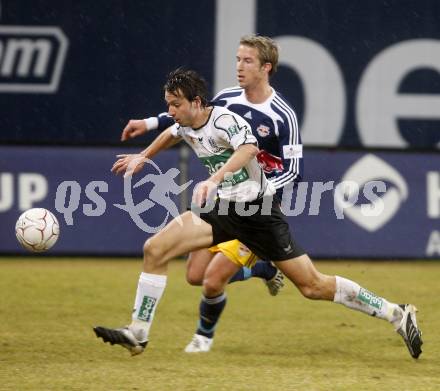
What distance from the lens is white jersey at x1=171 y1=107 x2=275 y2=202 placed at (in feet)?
23.5

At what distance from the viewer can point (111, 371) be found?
23.1 ft

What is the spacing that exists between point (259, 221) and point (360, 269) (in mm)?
5641

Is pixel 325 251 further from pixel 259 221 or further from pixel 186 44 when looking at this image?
pixel 259 221

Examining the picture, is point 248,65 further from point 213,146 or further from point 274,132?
point 213,146

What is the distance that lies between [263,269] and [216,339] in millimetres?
684

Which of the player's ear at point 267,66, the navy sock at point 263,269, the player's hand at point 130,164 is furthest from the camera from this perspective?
the navy sock at point 263,269

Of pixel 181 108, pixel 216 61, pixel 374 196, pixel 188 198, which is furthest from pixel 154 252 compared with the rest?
pixel 216 61

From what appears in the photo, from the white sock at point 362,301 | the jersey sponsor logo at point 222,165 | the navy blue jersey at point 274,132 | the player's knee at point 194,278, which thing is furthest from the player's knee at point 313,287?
the player's knee at point 194,278

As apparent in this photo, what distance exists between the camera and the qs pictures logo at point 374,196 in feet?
43.3

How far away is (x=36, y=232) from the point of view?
8.06 metres

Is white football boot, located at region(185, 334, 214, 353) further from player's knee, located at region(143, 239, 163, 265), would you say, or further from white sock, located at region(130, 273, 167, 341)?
player's knee, located at region(143, 239, 163, 265)

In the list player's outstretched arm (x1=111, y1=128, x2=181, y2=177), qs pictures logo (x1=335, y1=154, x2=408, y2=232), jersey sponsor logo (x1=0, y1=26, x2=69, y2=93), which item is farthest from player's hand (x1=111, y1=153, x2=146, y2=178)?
jersey sponsor logo (x1=0, y1=26, x2=69, y2=93)

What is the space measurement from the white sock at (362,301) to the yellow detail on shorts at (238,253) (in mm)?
773

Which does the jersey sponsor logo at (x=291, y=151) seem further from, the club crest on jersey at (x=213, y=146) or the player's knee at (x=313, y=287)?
the player's knee at (x=313, y=287)
